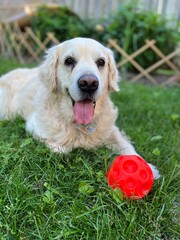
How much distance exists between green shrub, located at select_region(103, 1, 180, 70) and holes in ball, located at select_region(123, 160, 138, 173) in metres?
5.00

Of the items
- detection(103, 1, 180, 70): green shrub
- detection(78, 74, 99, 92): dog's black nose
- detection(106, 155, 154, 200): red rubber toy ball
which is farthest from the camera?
detection(103, 1, 180, 70): green shrub

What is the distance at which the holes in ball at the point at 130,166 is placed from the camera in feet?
6.82

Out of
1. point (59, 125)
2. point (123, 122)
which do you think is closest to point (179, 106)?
point (123, 122)

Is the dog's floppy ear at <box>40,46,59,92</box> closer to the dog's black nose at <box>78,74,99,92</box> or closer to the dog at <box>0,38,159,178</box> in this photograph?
the dog at <box>0,38,159,178</box>

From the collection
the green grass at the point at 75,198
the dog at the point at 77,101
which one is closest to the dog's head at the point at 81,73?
the dog at the point at 77,101

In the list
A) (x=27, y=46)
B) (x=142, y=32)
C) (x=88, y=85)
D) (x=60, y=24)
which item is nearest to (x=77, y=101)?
(x=88, y=85)

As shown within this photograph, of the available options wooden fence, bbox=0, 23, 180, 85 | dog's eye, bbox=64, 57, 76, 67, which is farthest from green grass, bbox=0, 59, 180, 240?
wooden fence, bbox=0, 23, 180, 85

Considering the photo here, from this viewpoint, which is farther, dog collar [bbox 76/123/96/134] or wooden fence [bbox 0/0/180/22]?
wooden fence [bbox 0/0/180/22]

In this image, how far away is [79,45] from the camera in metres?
2.51

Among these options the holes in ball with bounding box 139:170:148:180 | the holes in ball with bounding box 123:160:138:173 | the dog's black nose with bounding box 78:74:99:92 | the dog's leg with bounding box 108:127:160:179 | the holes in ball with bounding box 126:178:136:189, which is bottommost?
the dog's leg with bounding box 108:127:160:179

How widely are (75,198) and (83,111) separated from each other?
30.4 inches

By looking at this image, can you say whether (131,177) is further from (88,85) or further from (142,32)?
(142,32)

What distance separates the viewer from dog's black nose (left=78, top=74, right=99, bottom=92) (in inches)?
91.4

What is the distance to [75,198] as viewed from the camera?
78.9 inches
